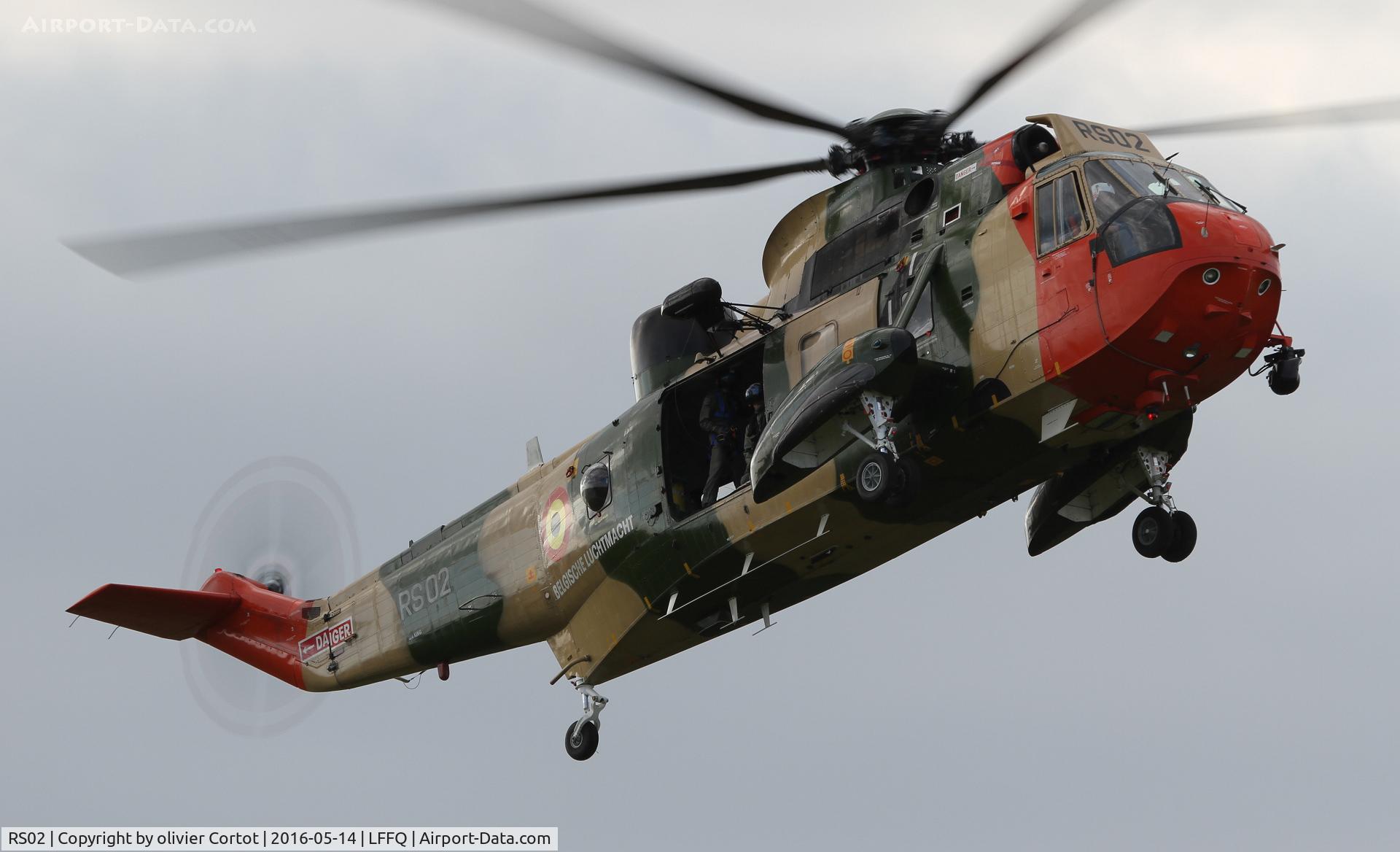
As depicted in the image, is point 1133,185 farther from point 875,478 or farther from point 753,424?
point 753,424

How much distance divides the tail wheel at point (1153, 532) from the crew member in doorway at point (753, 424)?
4.37 metres

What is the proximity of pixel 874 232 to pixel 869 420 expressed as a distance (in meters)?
2.52

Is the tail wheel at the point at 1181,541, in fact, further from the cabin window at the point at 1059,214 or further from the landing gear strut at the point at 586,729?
the landing gear strut at the point at 586,729

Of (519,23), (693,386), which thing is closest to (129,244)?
(519,23)

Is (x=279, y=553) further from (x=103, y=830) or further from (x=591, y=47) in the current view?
(x=591, y=47)

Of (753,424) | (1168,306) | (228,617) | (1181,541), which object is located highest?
(228,617)

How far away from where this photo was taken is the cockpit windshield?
16.6 metres

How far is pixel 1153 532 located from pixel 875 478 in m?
3.11

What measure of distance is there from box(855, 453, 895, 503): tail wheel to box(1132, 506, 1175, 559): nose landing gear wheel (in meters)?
2.92

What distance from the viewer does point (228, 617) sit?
27438mm

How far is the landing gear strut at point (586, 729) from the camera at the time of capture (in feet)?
73.4

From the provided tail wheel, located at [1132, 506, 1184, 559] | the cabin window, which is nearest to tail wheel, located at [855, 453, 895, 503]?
the cabin window

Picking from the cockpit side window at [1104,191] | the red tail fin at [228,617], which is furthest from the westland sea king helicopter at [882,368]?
the red tail fin at [228,617]

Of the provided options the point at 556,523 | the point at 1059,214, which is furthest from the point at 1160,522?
the point at 556,523
